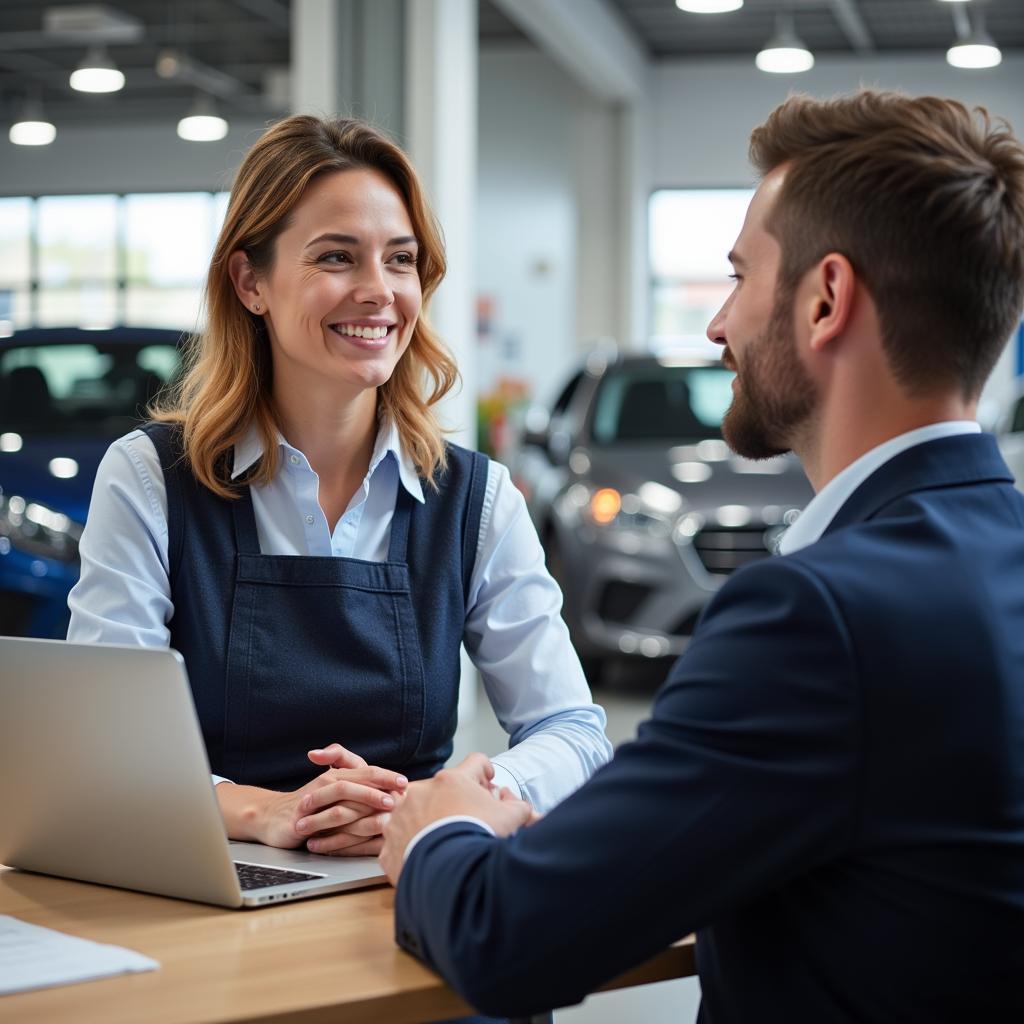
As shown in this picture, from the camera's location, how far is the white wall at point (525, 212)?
14.3m

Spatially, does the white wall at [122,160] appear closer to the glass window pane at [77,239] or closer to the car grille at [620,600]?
the glass window pane at [77,239]

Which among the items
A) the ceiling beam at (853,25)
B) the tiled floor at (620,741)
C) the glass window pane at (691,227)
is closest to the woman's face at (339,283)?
the tiled floor at (620,741)

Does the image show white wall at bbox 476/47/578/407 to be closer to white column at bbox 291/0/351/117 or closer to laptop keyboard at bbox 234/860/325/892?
white column at bbox 291/0/351/117

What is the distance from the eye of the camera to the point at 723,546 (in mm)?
6223

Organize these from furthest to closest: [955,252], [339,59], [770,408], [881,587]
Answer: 1. [339,59]
2. [770,408]
3. [955,252]
4. [881,587]

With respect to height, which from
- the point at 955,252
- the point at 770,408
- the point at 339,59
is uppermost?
the point at 339,59

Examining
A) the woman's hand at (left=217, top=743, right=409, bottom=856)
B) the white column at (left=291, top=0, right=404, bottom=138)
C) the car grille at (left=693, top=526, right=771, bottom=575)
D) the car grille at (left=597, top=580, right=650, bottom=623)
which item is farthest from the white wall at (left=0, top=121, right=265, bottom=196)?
the woman's hand at (left=217, top=743, right=409, bottom=856)

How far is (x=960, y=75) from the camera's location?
13883 millimetres

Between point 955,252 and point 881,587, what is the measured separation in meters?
0.30

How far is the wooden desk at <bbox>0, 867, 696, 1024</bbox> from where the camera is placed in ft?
3.91

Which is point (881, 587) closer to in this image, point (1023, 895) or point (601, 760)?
point (1023, 895)

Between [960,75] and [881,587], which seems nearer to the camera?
[881,587]

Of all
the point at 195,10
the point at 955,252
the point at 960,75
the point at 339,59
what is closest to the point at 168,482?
the point at 955,252

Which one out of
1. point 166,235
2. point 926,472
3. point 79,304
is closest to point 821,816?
point 926,472
